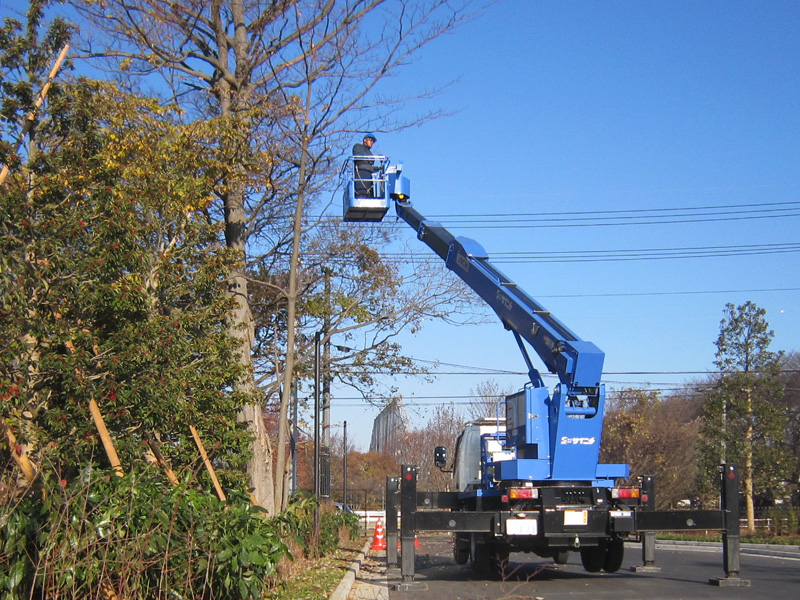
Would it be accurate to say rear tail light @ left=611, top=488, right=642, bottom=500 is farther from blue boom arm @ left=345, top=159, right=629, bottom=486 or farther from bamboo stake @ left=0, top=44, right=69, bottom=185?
bamboo stake @ left=0, top=44, right=69, bottom=185

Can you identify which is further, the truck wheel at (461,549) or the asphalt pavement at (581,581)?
the truck wheel at (461,549)

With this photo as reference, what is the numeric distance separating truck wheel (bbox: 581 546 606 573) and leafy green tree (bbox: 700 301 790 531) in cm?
1770

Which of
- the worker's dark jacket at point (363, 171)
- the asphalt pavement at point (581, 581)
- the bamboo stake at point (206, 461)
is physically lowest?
the asphalt pavement at point (581, 581)

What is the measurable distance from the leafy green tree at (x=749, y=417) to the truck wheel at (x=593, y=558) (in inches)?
697

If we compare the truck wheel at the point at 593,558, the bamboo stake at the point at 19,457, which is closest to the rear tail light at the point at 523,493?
the truck wheel at the point at 593,558

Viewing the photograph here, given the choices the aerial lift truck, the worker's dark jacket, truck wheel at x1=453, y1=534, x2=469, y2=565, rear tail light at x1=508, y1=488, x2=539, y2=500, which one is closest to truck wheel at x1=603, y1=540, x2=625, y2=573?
the aerial lift truck

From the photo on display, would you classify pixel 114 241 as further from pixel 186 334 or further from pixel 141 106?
pixel 141 106

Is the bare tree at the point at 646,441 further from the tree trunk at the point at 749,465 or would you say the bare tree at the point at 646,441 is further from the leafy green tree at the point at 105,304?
the leafy green tree at the point at 105,304

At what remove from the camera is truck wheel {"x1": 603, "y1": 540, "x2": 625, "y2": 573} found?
12.8 meters

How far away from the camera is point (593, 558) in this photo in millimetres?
13562

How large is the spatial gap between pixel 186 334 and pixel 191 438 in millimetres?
1472

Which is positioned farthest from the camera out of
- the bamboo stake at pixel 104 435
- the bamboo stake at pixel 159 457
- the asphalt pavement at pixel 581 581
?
the asphalt pavement at pixel 581 581

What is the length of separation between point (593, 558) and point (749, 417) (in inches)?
748

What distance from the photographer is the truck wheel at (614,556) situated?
12.8m
